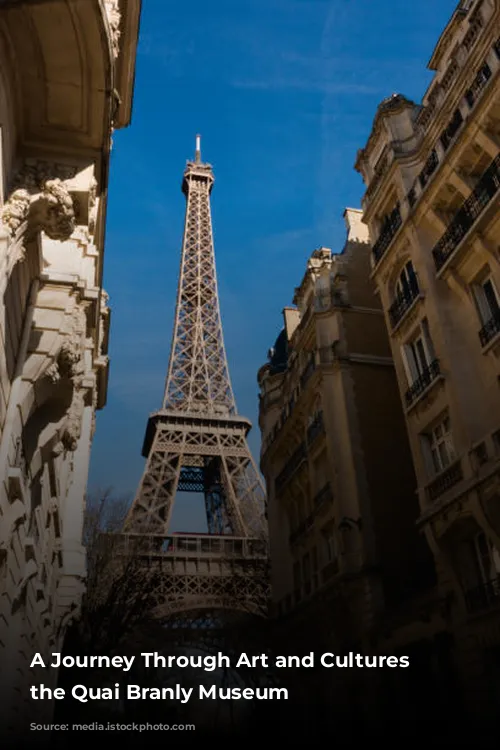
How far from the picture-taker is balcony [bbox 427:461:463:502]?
51.0 ft

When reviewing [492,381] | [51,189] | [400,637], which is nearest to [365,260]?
[492,381]

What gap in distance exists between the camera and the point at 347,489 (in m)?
22.6

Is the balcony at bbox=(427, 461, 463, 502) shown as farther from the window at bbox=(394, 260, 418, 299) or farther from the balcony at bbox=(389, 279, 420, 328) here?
the window at bbox=(394, 260, 418, 299)

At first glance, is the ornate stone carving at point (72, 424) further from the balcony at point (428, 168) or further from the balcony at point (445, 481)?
the balcony at point (428, 168)

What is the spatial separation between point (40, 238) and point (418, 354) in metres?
13.6

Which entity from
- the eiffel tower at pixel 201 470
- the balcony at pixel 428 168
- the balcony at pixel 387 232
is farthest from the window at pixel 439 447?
the eiffel tower at pixel 201 470

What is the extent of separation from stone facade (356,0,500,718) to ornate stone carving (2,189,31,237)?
37.4 feet

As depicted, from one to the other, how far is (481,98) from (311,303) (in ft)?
50.1

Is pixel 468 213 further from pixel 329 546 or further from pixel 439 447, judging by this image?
pixel 329 546

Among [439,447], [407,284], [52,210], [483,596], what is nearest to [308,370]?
[407,284]

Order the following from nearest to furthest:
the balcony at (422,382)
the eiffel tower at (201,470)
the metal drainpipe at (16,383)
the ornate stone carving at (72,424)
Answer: the metal drainpipe at (16,383) < the ornate stone carving at (72,424) < the balcony at (422,382) < the eiffel tower at (201,470)

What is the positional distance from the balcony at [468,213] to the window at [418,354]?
2.13 metres

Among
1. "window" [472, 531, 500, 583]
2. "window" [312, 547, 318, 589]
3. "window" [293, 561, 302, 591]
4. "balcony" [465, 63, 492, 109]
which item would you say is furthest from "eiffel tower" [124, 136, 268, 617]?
"balcony" [465, 63, 492, 109]

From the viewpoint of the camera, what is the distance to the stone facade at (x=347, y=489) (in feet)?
65.8
